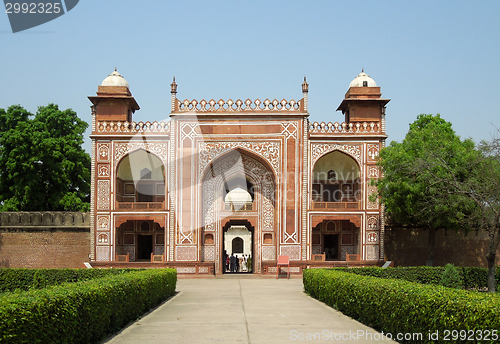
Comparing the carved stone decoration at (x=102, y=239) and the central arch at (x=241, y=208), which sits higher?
the central arch at (x=241, y=208)

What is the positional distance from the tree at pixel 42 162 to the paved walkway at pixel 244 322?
15178 mm

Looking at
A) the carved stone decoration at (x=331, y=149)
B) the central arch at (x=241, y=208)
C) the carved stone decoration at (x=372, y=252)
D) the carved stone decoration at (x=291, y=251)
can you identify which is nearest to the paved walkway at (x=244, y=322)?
the carved stone decoration at (x=291, y=251)

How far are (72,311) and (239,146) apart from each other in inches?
644

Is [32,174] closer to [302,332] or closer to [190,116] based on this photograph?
[190,116]

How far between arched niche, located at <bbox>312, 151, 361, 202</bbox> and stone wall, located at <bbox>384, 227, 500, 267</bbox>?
8.51 ft

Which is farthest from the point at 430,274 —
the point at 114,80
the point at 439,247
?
the point at 114,80

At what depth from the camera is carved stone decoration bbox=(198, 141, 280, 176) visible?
22672 mm

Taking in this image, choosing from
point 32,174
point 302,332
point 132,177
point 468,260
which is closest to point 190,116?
point 132,177

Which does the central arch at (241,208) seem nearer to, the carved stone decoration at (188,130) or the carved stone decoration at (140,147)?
the carved stone decoration at (188,130)

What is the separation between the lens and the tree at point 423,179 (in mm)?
17594

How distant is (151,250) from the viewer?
2492 cm

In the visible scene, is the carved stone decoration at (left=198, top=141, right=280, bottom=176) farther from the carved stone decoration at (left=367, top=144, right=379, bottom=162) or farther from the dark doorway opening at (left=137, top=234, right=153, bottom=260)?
the dark doorway opening at (left=137, top=234, right=153, bottom=260)

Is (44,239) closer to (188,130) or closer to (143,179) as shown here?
(143,179)

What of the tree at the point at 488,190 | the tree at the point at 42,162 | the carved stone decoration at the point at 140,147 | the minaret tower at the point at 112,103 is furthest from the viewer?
the tree at the point at 42,162
